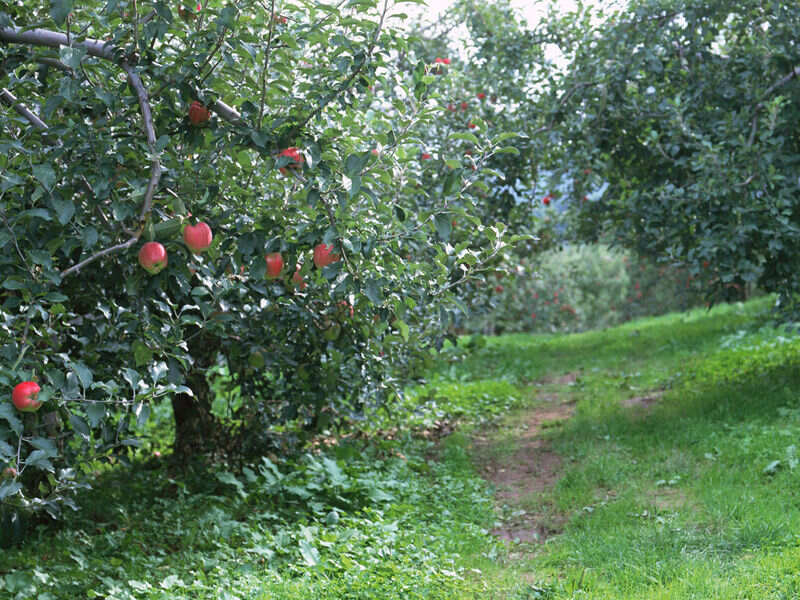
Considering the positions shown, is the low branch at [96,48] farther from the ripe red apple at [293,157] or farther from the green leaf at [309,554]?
the green leaf at [309,554]

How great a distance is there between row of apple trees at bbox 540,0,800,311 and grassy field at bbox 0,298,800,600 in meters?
1.36

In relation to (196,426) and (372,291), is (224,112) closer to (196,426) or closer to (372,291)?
(372,291)

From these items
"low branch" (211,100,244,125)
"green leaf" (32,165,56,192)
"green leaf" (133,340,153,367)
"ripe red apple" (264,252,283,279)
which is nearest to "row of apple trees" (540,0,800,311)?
"ripe red apple" (264,252,283,279)

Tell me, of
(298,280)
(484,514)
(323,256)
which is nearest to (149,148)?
(323,256)

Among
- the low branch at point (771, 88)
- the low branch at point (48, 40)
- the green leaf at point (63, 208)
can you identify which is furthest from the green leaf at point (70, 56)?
the low branch at point (771, 88)

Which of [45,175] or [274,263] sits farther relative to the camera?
[274,263]

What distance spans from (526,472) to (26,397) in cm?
418

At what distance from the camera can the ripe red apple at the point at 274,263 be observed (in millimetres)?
3354

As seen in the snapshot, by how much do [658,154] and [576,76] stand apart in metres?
1.07

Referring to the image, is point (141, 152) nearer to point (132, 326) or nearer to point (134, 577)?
point (132, 326)

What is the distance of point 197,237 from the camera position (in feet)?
9.80

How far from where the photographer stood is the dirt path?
4.91 meters

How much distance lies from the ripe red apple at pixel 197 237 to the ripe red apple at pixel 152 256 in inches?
5.8

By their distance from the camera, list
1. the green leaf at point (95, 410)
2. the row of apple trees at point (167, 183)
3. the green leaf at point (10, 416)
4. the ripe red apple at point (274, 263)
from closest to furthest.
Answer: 1. the green leaf at point (10, 416)
2. the green leaf at point (95, 410)
3. the row of apple trees at point (167, 183)
4. the ripe red apple at point (274, 263)
